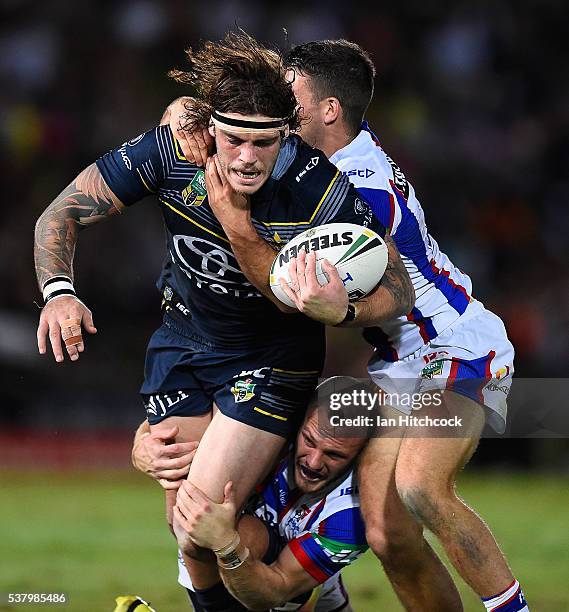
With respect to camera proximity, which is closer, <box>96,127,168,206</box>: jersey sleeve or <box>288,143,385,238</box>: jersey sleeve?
<box>288,143,385,238</box>: jersey sleeve

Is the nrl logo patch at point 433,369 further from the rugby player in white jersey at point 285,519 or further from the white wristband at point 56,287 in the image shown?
the white wristband at point 56,287

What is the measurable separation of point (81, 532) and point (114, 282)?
386cm

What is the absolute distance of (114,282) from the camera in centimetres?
1258

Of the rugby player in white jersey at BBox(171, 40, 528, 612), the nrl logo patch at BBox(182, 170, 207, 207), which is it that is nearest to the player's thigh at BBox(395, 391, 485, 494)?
the rugby player in white jersey at BBox(171, 40, 528, 612)

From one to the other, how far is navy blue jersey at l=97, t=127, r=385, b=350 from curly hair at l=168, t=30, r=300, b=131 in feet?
0.74

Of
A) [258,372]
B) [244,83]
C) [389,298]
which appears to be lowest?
[258,372]

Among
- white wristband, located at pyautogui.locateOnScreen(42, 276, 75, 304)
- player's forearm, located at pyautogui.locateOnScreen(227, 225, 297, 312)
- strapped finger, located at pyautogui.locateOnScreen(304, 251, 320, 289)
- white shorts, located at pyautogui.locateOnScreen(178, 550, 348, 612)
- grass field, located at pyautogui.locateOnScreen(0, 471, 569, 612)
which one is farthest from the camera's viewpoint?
grass field, located at pyautogui.locateOnScreen(0, 471, 569, 612)

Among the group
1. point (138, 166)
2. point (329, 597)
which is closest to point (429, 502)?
point (329, 597)

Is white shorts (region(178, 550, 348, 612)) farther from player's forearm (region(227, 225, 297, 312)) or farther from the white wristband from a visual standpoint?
player's forearm (region(227, 225, 297, 312))

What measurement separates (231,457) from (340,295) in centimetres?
102

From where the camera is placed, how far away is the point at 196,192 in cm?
519

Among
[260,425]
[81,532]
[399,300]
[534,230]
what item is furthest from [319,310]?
[534,230]

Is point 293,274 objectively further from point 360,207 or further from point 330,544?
point 330,544

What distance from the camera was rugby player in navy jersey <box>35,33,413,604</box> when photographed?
16.3 ft
